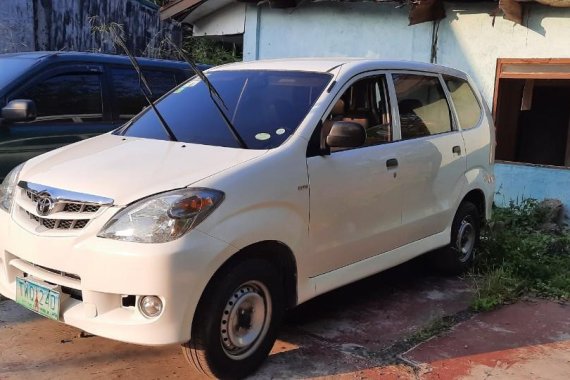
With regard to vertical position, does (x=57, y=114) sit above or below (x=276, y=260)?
above

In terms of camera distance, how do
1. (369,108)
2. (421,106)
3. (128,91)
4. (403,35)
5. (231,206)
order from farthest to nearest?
(403,35) < (128,91) < (421,106) < (369,108) < (231,206)

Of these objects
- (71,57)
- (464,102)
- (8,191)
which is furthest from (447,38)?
(8,191)

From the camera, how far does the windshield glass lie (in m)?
5.62

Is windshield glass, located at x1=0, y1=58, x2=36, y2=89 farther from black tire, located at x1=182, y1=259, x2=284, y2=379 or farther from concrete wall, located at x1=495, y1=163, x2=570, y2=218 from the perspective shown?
concrete wall, located at x1=495, y1=163, x2=570, y2=218

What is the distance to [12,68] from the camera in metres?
5.79

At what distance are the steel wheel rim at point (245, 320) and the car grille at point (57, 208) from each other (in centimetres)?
87

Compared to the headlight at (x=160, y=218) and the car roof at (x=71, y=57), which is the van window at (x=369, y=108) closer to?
the headlight at (x=160, y=218)

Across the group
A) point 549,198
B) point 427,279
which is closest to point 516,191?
point 549,198

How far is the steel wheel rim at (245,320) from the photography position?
11.2 ft

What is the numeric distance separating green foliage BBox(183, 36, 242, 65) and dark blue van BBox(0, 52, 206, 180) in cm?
548

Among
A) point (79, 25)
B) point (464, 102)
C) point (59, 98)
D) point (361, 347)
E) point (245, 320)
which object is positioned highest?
point (79, 25)

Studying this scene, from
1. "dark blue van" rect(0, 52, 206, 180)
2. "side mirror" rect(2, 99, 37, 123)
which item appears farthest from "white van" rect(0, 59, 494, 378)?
"dark blue van" rect(0, 52, 206, 180)

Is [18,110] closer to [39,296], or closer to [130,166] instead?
[130,166]

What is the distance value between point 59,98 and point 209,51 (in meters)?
6.76
